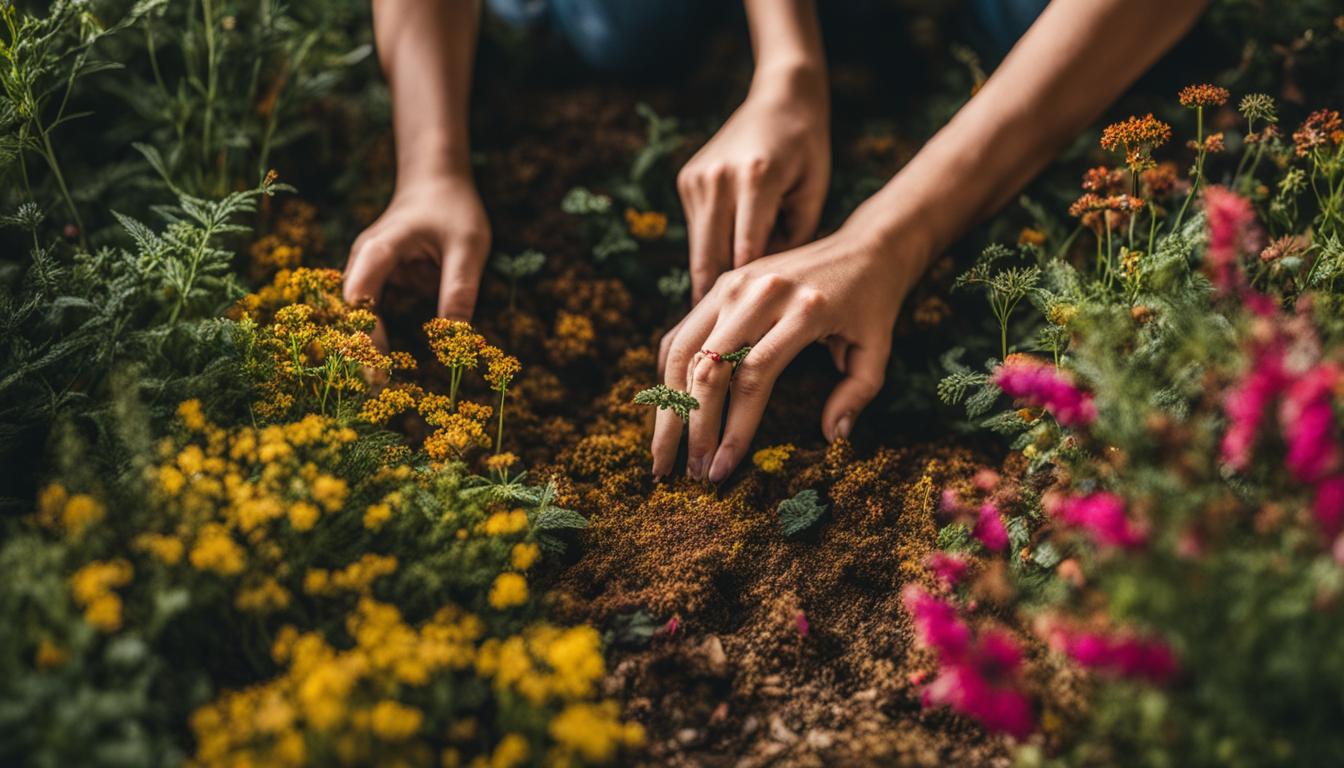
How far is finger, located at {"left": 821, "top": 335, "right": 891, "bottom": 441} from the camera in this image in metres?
1.85

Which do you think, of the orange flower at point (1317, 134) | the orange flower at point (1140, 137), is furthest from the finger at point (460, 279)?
the orange flower at point (1317, 134)

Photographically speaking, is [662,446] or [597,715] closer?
[597,715]

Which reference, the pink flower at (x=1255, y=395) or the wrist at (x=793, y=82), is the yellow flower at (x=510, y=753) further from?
the wrist at (x=793, y=82)

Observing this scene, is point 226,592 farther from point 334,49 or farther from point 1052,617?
point 334,49

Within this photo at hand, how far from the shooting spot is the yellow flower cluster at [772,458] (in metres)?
1.78

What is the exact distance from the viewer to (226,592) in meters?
1.26

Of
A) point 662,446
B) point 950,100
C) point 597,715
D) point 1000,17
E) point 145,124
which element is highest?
point 1000,17

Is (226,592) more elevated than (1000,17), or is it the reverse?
(1000,17)

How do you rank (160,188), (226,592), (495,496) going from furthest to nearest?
1. (160,188)
2. (495,496)
3. (226,592)

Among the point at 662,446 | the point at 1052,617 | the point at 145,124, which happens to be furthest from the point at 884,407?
the point at 145,124

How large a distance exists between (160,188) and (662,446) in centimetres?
151

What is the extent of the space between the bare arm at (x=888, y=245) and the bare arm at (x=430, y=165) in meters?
0.56

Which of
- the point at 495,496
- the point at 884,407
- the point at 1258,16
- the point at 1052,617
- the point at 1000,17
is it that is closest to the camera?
the point at 1052,617

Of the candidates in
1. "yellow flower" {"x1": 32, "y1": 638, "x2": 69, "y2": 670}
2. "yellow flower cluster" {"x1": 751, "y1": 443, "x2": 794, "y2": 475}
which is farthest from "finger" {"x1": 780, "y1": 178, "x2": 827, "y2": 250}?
"yellow flower" {"x1": 32, "y1": 638, "x2": 69, "y2": 670}
